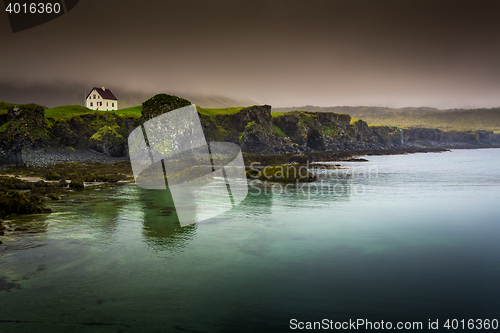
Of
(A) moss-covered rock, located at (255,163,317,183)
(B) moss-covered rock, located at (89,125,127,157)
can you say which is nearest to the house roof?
(B) moss-covered rock, located at (89,125,127,157)

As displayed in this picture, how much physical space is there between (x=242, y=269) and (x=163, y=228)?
7.69m

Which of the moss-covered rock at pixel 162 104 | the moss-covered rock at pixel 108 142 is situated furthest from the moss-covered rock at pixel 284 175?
the moss-covered rock at pixel 108 142

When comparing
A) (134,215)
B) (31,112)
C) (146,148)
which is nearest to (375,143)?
(146,148)

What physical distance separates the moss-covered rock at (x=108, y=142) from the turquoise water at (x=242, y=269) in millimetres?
54582

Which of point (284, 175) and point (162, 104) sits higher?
point (162, 104)

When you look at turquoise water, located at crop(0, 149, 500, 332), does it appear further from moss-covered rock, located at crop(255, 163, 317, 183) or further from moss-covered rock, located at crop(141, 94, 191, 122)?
moss-covered rock, located at crop(141, 94, 191, 122)

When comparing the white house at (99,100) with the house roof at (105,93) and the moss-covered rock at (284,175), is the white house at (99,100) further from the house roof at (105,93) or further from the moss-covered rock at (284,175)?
the moss-covered rock at (284,175)

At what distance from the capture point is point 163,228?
18.8 metres

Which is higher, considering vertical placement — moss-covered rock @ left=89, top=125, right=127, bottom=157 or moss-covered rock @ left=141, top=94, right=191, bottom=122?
moss-covered rock @ left=141, top=94, right=191, bottom=122

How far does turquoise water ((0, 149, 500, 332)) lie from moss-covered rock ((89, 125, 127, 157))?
2149 inches

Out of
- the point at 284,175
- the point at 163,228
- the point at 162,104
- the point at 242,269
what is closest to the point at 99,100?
the point at 162,104

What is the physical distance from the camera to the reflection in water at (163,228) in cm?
1564

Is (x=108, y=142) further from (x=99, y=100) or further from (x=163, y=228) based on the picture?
(x=163, y=228)

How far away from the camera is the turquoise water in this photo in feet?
29.7
